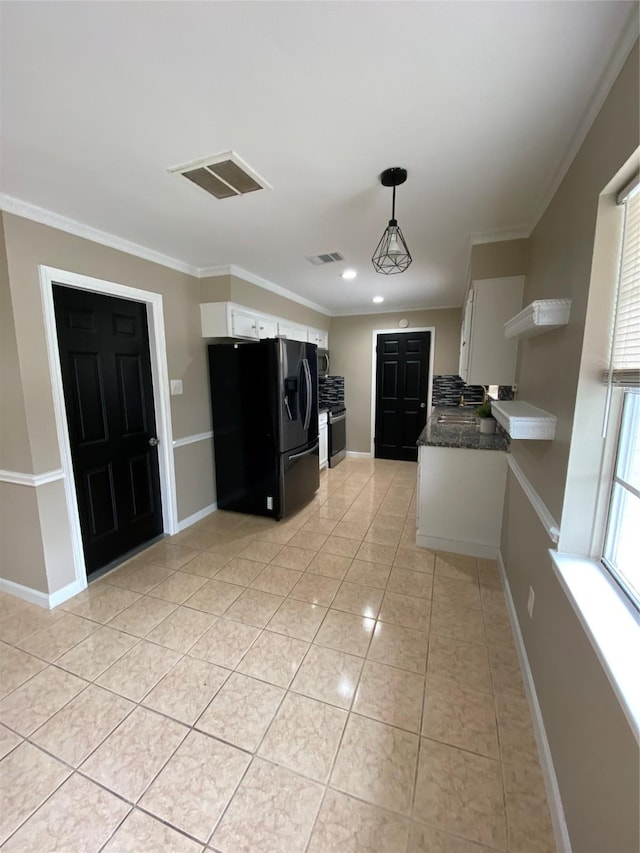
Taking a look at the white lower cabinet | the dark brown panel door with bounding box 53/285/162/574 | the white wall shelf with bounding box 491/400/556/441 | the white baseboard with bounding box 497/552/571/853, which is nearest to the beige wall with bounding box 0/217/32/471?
the dark brown panel door with bounding box 53/285/162/574

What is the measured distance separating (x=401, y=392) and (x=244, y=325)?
289 centimetres

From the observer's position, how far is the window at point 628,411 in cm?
102

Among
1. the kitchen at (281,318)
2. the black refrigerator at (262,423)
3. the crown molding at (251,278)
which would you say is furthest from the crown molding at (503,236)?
the crown molding at (251,278)

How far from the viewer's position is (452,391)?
16.6ft

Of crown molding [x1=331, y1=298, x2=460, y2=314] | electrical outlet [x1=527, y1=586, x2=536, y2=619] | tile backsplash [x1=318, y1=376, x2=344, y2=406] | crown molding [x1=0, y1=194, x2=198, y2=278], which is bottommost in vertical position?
electrical outlet [x1=527, y1=586, x2=536, y2=619]

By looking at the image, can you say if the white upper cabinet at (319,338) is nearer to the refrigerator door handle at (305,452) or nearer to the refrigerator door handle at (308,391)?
the refrigerator door handle at (308,391)

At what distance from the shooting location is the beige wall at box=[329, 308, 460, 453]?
5.00 m

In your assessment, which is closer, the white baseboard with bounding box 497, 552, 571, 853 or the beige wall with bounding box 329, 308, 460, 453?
the white baseboard with bounding box 497, 552, 571, 853

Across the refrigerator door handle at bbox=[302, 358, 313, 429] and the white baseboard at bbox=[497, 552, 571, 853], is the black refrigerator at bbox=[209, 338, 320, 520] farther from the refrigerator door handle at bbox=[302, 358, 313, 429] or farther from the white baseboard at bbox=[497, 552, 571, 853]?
the white baseboard at bbox=[497, 552, 571, 853]

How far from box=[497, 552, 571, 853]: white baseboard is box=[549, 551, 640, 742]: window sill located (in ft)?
2.08

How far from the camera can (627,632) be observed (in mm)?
933

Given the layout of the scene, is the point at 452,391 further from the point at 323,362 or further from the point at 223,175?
the point at 223,175

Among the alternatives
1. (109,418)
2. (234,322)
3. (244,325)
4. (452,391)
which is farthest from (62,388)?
(452,391)

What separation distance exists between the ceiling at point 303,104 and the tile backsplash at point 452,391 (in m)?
3.00
